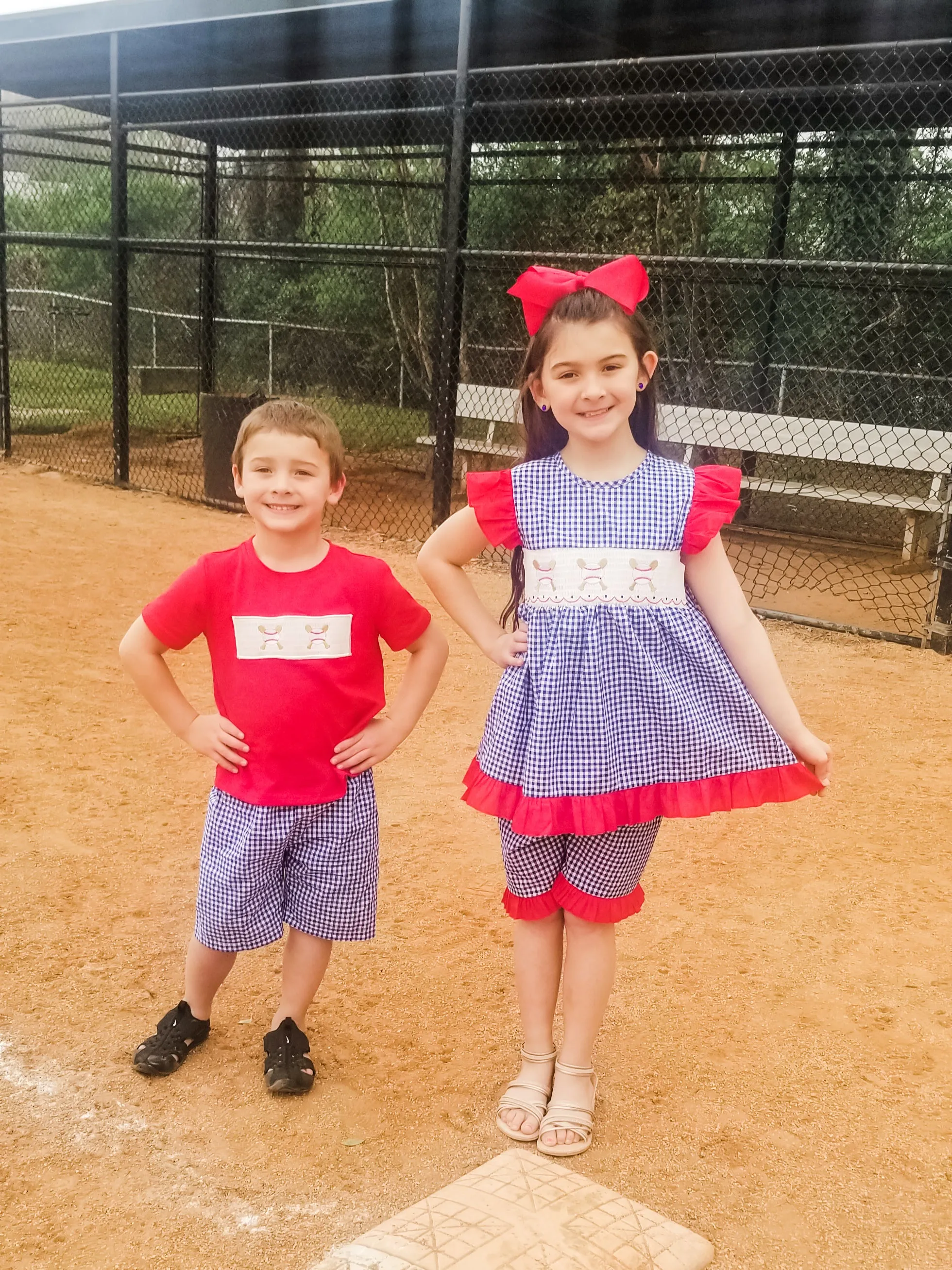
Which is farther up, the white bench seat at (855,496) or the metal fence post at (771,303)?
the metal fence post at (771,303)

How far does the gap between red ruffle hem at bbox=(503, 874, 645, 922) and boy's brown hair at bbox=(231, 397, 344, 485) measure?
820 mm

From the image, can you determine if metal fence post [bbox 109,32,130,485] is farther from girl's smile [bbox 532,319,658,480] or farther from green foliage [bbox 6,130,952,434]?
girl's smile [bbox 532,319,658,480]

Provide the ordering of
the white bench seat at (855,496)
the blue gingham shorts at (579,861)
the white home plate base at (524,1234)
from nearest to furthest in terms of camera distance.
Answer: the white home plate base at (524,1234), the blue gingham shorts at (579,861), the white bench seat at (855,496)

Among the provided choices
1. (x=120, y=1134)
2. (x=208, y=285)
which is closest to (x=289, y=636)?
(x=120, y=1134)

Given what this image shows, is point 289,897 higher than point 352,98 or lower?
lower

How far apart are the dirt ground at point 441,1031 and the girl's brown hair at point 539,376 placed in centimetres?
92

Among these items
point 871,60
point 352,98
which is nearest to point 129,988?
point 871,60

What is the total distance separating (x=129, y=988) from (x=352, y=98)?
9.99 metres

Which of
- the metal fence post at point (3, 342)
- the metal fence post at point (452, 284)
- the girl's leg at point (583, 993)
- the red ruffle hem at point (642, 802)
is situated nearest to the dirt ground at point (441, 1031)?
the girl's leg at point (583, 993)

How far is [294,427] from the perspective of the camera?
2020 mm

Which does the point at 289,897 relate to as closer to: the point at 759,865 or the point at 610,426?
the point at 610,426

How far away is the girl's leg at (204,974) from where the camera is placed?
219 cm

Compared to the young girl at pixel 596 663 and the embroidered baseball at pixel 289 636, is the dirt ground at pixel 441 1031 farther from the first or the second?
the embroidered baseball at pixel 289 636

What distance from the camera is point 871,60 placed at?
755 cm
